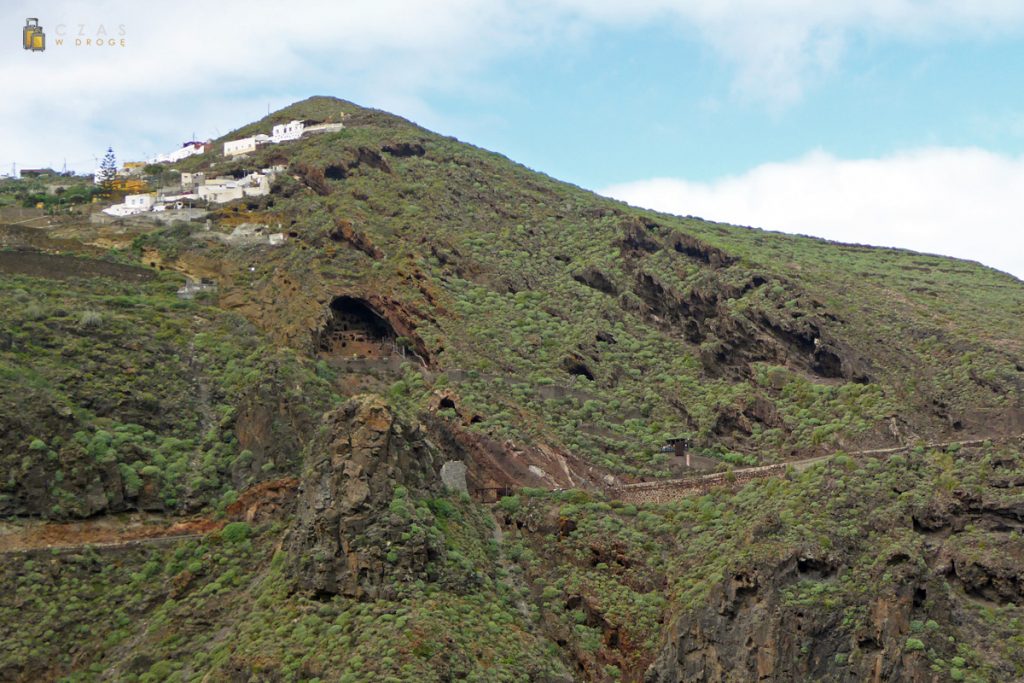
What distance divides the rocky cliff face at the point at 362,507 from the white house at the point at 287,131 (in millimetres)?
49575

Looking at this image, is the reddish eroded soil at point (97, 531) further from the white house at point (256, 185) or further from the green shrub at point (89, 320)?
the white house at point (256, 185)

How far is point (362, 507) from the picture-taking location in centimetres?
5425

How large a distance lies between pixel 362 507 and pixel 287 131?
5588 cm

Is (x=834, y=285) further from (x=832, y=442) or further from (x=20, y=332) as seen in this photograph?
(x=20, y=332)

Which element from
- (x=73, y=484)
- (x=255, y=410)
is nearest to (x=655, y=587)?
(x=255, y=410)

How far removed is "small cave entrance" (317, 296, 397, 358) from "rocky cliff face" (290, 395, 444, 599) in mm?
15655

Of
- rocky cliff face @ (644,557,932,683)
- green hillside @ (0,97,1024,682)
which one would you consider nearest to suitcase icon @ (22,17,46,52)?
green hillside @ (0,97,1024,682)

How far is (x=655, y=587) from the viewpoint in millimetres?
59344

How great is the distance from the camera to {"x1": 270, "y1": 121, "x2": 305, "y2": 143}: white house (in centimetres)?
10431

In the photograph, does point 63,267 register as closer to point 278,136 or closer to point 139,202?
point 139,202

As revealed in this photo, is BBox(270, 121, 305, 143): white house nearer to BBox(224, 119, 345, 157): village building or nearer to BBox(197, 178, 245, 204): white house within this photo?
BBox(224, 119, 345, 157): village building

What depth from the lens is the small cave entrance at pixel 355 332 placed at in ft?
242

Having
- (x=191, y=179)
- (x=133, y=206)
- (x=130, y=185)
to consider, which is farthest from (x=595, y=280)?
(x=130, y=185)

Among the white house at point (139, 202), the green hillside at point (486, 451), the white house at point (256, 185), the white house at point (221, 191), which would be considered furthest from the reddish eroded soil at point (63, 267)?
the white house at point (139, 202)
